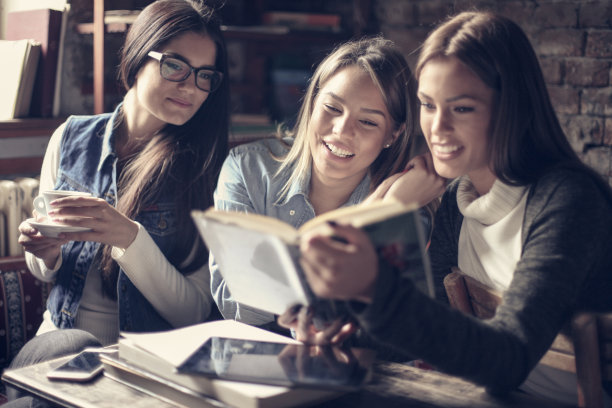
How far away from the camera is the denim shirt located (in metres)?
1.63

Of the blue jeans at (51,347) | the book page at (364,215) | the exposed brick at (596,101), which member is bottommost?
the blue jeans at (51,347)

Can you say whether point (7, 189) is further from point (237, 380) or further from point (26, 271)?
point (237, 380)

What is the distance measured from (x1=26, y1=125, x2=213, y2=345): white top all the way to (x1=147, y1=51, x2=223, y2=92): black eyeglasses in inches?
17.2

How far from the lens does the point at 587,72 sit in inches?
90.3

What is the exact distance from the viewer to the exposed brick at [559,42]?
2.32 m

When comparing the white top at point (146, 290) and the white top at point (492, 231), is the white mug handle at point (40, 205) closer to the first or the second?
the white top at point (146, 290)

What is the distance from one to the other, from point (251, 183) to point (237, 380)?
0.76m

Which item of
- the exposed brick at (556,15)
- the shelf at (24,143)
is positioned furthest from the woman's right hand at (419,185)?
the shelf at (24,143)

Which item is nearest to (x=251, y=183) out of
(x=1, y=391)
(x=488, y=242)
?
(x=488, y=242)

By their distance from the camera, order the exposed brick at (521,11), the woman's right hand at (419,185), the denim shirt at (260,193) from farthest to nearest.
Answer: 1. the exposed brick at (521,11)
2. the denim shirt at (260,193)
3. the woman's right hand at (419,185)

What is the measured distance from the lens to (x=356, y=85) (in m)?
1.58

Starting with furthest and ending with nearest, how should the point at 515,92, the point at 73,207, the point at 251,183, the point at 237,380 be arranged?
the point at 251,183
the point at 73,207
the point at 515,92
the point at 237,380

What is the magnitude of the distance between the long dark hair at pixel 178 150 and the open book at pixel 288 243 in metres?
0.84

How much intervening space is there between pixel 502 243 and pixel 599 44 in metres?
1.31
